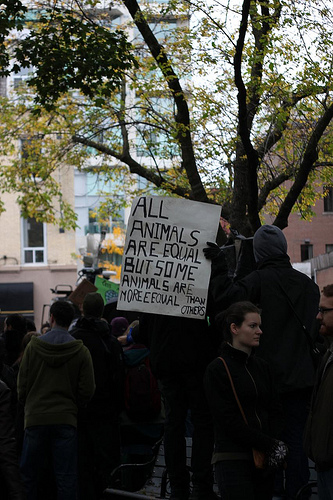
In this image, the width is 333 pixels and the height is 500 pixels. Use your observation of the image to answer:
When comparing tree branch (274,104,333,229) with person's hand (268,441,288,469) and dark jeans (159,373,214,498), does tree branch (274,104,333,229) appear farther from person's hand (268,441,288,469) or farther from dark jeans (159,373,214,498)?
person's hand (268,441,288,469)

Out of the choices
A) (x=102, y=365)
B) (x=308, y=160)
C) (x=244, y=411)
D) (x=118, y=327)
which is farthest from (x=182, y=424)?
(x=308, y=160)

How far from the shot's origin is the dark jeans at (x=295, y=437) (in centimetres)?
577

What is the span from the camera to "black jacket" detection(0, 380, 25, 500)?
4.50 metres

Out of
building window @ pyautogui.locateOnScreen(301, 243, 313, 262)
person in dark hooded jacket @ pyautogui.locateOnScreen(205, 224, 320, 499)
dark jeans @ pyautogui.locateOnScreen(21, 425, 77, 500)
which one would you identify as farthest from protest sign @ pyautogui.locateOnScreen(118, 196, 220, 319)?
building window @ pyautogui.locateOnScreen(301, 243, 313, 262)

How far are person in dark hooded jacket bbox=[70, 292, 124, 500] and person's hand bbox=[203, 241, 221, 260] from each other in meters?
2.18

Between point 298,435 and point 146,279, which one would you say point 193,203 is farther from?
point 298,435

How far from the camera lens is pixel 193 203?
6613mm

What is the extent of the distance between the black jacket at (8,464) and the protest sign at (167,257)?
80.9 inches

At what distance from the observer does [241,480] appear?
5.09 metres

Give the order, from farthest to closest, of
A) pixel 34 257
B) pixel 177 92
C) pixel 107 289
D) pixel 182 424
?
1. pixel 34 257
2. pixel 107 289
3. pixel 177 92
4. pixel 182 424

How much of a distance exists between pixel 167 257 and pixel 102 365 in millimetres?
→ 2171

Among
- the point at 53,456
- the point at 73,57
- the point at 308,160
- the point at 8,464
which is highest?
the point at 73,57

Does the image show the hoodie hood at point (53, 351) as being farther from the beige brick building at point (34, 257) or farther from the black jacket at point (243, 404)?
the beige brick building at point (34, 257)

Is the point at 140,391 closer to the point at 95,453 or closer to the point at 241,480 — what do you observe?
the point at 95,453
